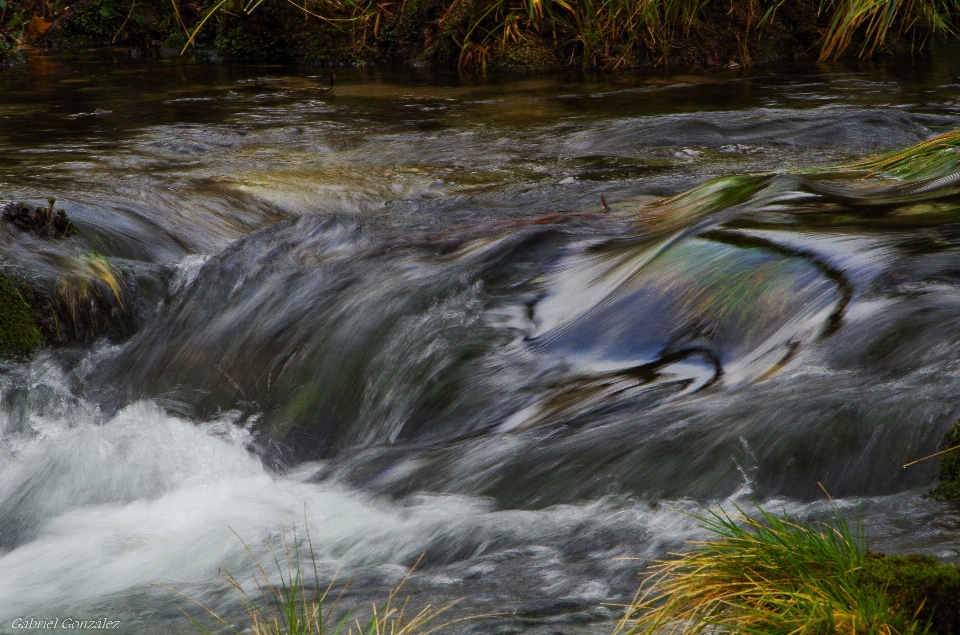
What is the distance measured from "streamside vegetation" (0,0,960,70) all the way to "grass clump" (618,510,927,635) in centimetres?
939

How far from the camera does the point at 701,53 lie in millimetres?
11039

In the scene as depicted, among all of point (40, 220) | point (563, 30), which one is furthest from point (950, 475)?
point (563, 30)

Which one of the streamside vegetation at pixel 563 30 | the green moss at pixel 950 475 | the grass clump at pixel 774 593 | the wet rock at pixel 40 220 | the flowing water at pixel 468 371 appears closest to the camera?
the grass clump at pixel 774 593

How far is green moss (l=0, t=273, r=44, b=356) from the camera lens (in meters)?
4.24

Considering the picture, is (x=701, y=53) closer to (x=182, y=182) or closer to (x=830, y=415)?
(x=182, y=182)

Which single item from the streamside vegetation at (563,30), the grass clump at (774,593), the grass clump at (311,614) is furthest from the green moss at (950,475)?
the streamside vegetation at (563,30)

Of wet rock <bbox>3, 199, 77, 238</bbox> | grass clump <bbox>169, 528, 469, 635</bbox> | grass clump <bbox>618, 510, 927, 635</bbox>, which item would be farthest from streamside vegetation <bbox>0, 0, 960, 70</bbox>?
grass clump <bbox>618, 510, 927, 635</bbox>

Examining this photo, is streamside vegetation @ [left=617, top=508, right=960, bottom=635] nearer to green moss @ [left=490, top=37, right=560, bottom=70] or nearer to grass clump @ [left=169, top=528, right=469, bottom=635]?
grass clump @ [left=169, top=528, right=469, bottom=635]

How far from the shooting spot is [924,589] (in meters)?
1.65

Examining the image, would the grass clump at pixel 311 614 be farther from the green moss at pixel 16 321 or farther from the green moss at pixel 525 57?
the green moss at pixel 525 57

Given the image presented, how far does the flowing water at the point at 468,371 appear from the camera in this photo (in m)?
2.50
